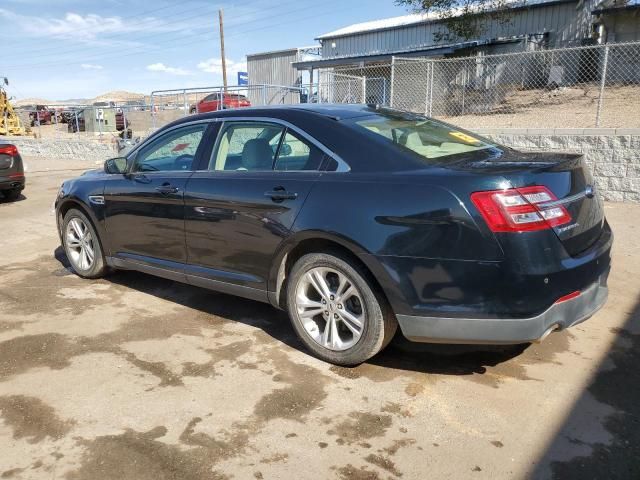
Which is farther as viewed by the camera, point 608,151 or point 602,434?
point 608,151

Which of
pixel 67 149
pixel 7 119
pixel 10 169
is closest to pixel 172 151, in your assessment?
pixel 10 169

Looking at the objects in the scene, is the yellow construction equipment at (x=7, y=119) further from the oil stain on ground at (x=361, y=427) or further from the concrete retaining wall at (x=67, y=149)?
the oil stain on ground at (x=361, y=427)

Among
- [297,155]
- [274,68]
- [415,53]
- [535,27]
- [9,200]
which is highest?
[535,27]

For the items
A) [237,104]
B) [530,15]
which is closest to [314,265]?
[237,104]

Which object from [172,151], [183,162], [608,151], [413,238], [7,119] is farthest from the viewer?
[7,119]

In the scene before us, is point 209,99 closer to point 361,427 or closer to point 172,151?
point 172,151

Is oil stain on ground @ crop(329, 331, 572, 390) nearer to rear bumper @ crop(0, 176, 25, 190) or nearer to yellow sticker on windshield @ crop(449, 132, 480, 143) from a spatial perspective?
yellow sticker on windshield @ crop(449, 132, 480, 143)

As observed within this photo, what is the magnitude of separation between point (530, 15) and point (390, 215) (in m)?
25.3

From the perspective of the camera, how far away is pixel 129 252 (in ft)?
16.1

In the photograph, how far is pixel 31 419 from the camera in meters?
3.03

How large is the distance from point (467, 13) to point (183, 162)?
2225 centimetres

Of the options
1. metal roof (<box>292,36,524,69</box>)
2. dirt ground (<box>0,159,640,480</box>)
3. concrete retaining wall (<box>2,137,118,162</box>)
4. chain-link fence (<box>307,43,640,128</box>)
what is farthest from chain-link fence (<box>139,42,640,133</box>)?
dirt ground (<box>0,159,640,480</box>)

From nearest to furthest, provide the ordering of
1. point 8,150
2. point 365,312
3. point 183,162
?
point 365,312 < point 183,162 < point 8,150

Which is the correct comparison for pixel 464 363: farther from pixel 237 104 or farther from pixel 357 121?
pixel 237 104
